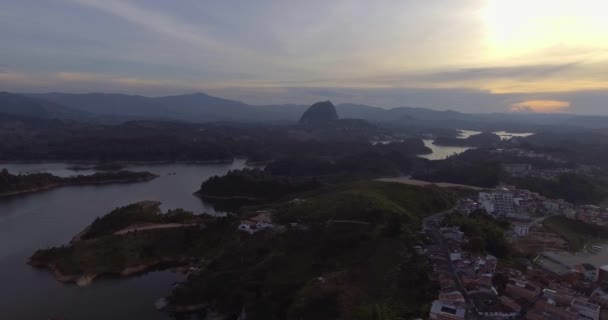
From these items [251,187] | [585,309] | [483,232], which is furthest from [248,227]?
[251,187]

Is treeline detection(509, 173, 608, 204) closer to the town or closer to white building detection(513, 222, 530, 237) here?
the town

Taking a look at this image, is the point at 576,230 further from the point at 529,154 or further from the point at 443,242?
the point at 529,154

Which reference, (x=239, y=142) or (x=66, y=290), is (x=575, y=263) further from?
(x=239, y=142)

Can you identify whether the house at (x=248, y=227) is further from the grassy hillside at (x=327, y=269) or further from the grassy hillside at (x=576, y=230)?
the grassy hillside at (x=576, y=230)

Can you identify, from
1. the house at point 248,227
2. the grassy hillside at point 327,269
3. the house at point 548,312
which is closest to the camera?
the house at point 548,312

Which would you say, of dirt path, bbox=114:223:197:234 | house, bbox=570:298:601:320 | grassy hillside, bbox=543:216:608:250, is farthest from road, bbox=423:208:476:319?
dirt path, bbox=114:223:197:234

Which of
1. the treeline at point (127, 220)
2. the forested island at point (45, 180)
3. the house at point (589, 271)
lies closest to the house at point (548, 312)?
the house at point (589, 271)
